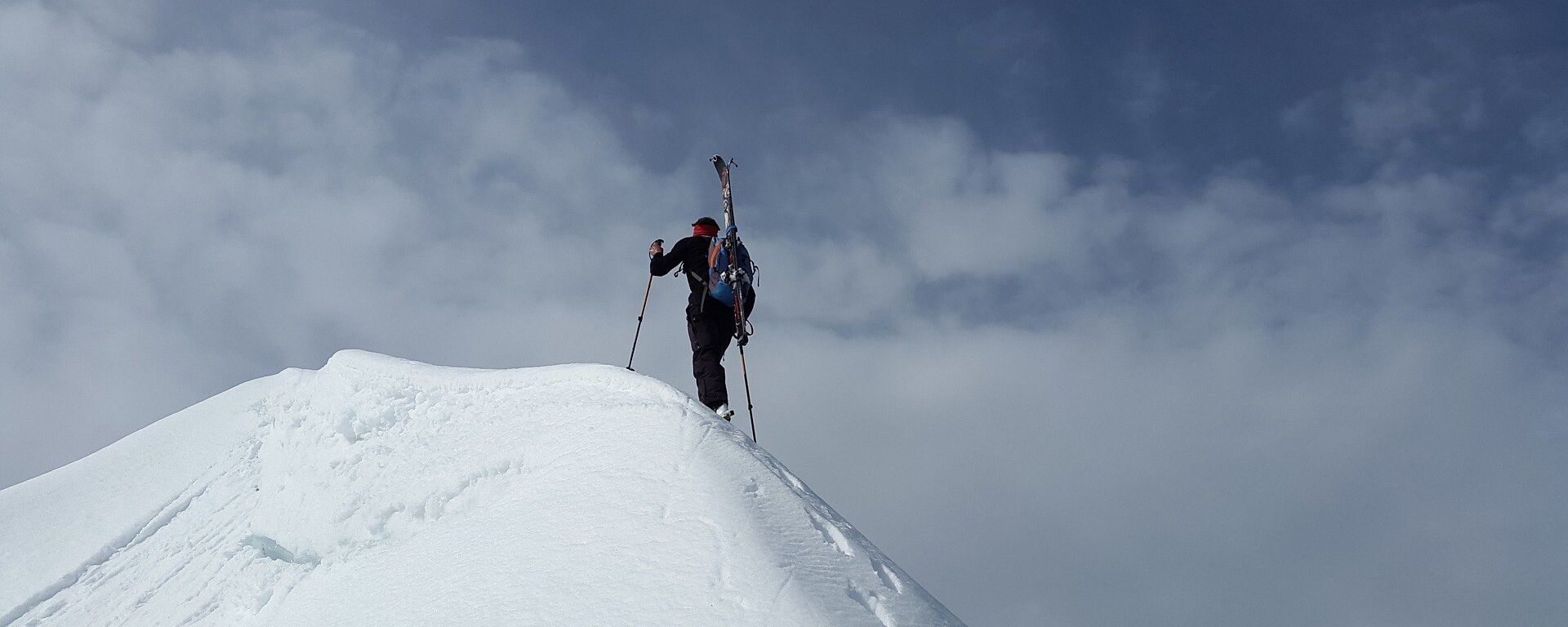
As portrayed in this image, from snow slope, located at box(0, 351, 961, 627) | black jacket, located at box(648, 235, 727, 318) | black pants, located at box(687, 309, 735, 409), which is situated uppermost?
black jacket, located at box(648, 235, 727, 318)

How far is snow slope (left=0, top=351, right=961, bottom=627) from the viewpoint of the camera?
11.1 feet

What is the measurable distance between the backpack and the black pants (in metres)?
0.17

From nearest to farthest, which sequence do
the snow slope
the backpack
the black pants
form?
the snow slope
the black pants
the backpack

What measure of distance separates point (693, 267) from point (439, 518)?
384 centimetres

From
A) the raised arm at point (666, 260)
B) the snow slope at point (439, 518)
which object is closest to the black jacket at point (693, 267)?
the raised arm at point (666, 260)

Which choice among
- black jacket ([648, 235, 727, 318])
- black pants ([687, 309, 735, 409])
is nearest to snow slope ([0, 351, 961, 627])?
black pants ([687, 309, 735, 409])

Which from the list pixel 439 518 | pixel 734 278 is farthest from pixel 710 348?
pixel 439 518

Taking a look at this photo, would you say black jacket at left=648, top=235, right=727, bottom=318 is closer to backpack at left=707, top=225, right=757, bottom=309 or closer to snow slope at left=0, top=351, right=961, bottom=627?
backpack at left=707, top=225, right=757, bottom=309

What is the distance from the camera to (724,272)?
7922mm


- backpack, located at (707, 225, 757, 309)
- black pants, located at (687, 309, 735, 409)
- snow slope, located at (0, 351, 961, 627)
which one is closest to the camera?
snow slope, located at (0, 351, 961, 627)

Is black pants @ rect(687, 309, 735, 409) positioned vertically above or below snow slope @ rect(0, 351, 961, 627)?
above

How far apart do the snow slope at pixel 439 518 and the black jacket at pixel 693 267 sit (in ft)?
6.90

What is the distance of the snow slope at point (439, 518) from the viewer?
337 centimetres

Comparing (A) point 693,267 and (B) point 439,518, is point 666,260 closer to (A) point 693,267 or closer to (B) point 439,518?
(A) point 693,267
